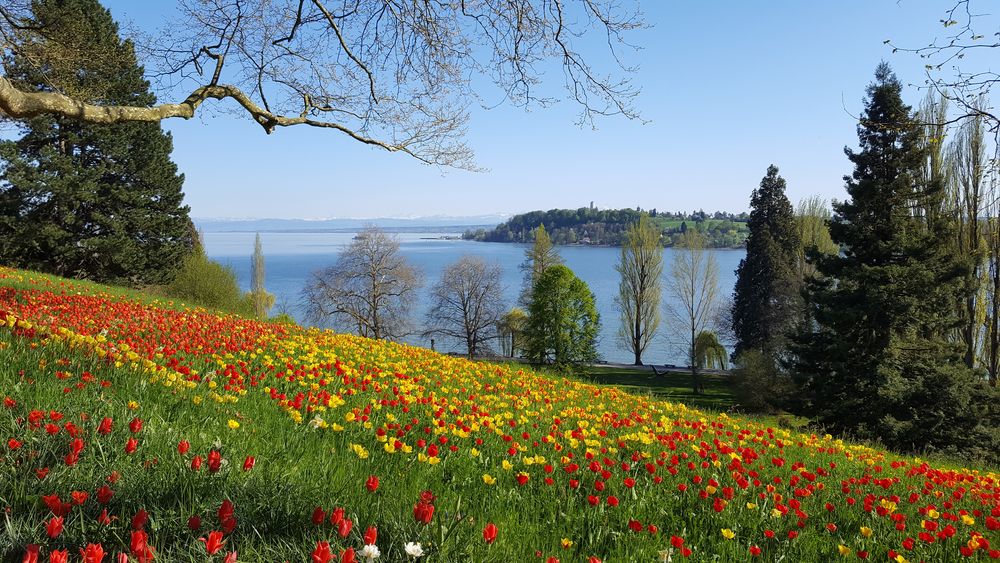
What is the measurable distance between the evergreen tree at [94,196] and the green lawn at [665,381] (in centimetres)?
2357

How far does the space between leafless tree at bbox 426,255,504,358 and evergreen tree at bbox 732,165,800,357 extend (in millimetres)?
16386

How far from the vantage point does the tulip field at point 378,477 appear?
2.13 metres

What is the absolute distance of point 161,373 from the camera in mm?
4367

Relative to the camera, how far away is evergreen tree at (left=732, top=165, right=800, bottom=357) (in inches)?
1270

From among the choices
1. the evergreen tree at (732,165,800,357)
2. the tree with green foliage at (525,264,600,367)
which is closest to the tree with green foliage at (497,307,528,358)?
the tree with green foliage at (525,264,600,367)

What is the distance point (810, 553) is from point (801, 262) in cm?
3427

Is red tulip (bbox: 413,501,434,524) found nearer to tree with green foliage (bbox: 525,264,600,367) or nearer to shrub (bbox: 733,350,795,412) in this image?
shrub (bbox: 733,350,795,412)

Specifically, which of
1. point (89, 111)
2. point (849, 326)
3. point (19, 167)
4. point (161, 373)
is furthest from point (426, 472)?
point (19, 167)

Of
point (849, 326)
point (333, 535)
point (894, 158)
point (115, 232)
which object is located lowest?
point (849, 326)

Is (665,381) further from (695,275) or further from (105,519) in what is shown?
(105,519)

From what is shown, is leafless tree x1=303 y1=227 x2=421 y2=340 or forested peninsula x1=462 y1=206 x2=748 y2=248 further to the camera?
forested peninsula x1=462 y1=206 x2=748 y2=248

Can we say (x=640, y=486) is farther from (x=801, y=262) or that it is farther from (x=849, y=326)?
(x=801, y=262)

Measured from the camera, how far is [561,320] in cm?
2775

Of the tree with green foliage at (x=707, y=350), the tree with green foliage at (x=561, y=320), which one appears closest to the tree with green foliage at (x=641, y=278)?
the tree with green foliage at (x=707, y=350)
